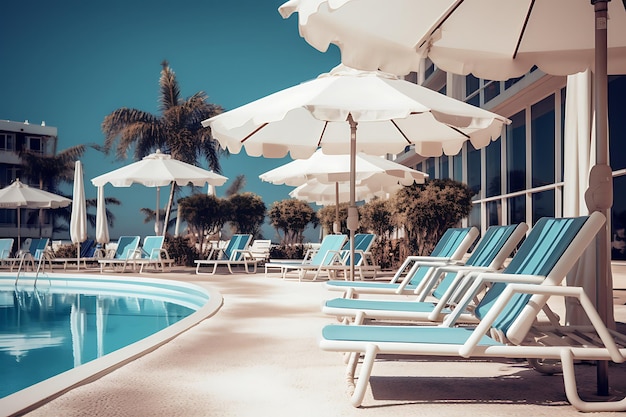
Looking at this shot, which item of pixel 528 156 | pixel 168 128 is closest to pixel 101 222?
pixel 168 128

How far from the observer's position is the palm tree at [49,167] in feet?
122

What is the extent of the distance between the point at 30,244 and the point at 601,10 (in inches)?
715

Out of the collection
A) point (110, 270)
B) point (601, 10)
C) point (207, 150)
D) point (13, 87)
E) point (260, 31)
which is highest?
point (260, 31)

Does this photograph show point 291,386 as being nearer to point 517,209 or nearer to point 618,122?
point 618,122

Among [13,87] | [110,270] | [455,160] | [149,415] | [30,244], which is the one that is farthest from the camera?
[13,87]

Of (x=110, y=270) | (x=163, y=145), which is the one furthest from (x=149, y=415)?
(x=163, y=145)

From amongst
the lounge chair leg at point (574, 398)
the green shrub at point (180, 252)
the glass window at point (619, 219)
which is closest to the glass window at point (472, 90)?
the glass window at point (619, 219)

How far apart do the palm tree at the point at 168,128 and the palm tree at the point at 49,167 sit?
1274 centimetres

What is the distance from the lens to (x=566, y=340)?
3.56 meters

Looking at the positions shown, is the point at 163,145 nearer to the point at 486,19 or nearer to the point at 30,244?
the point at 30,244

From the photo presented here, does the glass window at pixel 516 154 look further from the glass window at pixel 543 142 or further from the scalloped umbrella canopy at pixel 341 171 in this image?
the scalloped umbrella canopy at pixel 341 171

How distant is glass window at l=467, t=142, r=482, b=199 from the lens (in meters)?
20.3

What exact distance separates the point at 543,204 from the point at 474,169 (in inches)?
206

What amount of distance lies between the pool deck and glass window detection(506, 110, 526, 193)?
12.5 meters
